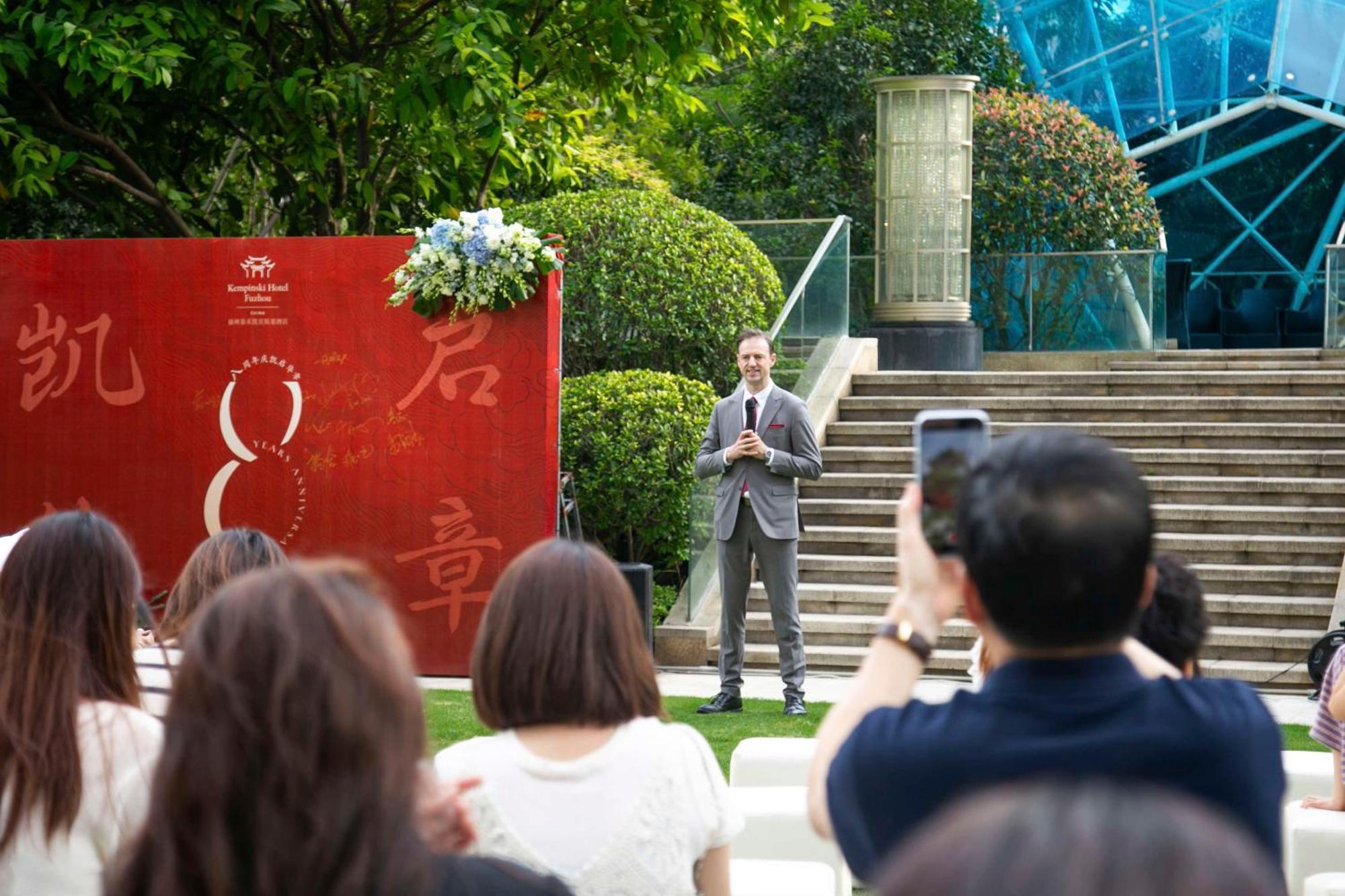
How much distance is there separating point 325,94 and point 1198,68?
699 inches

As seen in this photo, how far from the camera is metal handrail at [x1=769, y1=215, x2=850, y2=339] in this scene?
45.0ft

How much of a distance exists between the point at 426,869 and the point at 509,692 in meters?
1.12

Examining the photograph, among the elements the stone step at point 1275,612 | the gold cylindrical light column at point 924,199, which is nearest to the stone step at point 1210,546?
the stone step at point 1275,612

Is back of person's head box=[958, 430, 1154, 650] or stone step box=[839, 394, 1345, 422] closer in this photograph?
back of person's head box=[958, 430, 1154, 650]

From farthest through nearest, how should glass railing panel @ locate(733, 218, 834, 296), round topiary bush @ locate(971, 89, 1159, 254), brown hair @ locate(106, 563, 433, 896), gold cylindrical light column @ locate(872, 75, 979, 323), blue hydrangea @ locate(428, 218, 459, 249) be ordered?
round topiary bush @ locate(971, 89, 1159, 254) < gold cylindrical light column @ locate(872, 75, 979, 323) < glass railing panel @ locate(733, 218, 834, 296) < blue hydrangea @ locate(428, 218, 459, 249) < brown hair @ locate(106, 563, 433, 896)

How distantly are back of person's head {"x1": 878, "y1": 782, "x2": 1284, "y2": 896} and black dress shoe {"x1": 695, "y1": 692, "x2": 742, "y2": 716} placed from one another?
7.74 metres

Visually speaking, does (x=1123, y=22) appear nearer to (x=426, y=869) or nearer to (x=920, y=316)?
(x=920, y=316)

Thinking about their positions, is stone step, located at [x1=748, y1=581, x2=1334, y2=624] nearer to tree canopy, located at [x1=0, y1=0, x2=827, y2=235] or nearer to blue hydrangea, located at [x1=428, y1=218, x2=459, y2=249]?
blue hydrangea, located at [x1=428, y1=218, x2=459, y2=249]

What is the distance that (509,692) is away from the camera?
2.71 metres

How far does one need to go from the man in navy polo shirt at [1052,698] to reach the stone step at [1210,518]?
993cm

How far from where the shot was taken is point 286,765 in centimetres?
154

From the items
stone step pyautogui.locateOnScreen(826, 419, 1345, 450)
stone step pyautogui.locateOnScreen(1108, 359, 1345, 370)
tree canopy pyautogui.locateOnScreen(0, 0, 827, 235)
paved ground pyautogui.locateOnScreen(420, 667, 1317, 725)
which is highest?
tree canopy pyautogui.locateOnScreen(0, 0, 827, 235)

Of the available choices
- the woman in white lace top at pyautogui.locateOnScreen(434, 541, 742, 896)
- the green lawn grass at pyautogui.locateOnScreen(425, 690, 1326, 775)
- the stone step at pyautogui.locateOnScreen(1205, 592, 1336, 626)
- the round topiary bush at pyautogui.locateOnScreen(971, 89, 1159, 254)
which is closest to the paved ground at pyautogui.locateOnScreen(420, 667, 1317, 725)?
the green lawn grass at pyautogui.locateOnScreen(425, 690, 1326, 775)

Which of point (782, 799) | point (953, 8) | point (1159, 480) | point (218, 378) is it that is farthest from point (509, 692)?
point (953, 8)
